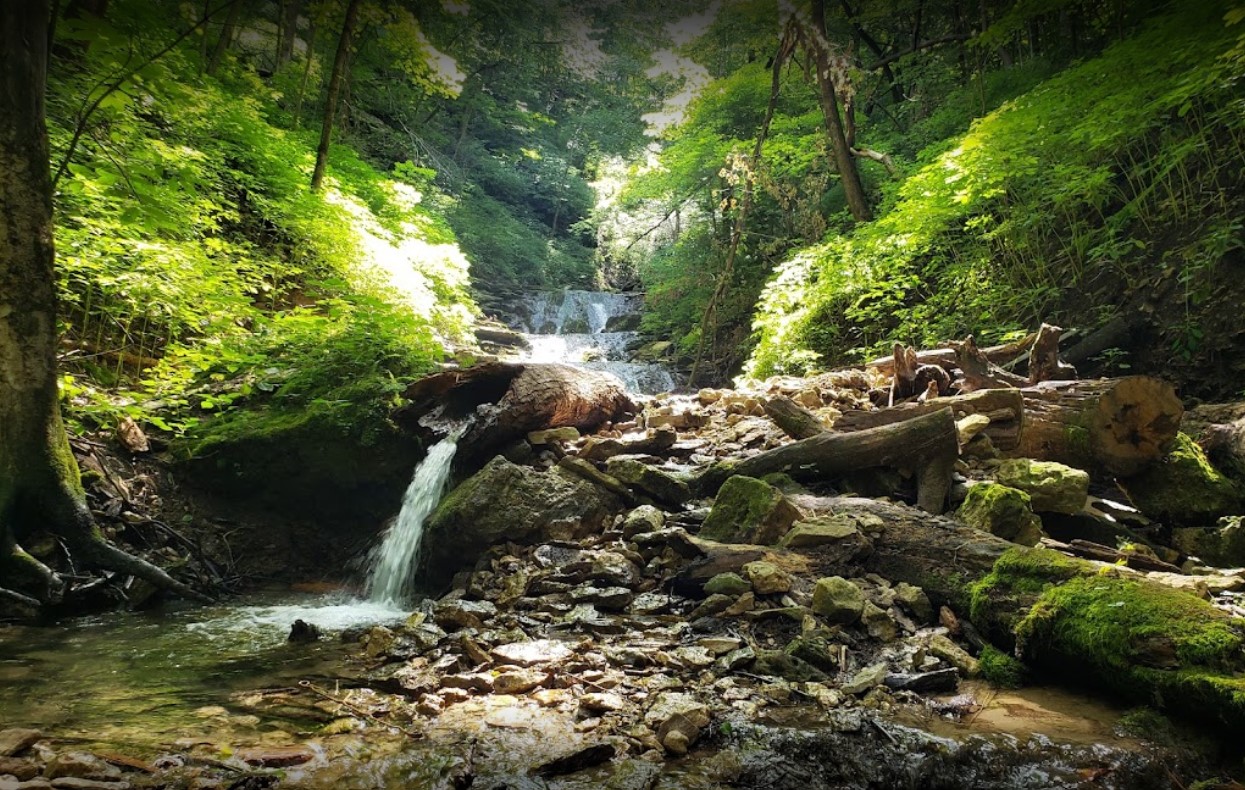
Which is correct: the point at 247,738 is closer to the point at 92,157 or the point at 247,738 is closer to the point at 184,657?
the point at 184,657

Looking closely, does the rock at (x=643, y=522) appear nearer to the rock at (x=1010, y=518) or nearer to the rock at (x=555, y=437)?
the rock at (x=555, y=437)

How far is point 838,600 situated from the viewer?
3324 millimetres

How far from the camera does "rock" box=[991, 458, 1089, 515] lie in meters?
4.07

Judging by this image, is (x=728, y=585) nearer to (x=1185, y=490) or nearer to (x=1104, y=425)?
(x=1104, y=425)

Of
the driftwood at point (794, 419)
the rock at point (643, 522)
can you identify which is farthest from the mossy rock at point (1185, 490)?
the rock at point (643, 522)

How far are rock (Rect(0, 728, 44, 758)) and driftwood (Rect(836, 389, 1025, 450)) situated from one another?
5438mm

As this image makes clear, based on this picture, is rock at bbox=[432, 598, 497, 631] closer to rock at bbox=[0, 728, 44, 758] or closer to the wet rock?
the wet rock

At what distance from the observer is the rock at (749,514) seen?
4.20m

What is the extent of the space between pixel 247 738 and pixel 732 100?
17048 mm

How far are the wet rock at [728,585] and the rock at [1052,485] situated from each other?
7.47ft

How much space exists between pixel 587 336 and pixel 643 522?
15.4m

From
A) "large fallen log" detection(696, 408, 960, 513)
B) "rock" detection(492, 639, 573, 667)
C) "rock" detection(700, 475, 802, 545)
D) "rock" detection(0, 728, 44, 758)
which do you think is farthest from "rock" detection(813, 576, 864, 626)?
"rock" detection(0, 728, 44, 758)

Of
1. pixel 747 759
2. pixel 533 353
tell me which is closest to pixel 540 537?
pixel 747 759

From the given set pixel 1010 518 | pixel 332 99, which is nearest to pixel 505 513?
pixel 1010 518
